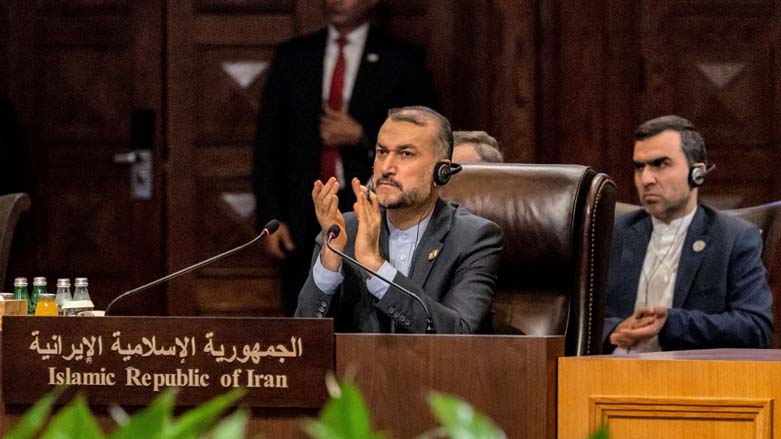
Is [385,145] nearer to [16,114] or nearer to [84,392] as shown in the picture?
[84,392]

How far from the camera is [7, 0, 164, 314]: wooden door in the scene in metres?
6.15

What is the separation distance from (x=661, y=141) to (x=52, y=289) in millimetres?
3267

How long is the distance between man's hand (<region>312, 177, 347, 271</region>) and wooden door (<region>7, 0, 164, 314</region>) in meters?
3.44

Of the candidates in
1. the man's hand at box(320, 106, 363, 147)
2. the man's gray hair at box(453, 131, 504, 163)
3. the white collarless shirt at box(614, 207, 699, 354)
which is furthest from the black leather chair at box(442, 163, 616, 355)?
the man's hand at box(320, 106, 363, 147)

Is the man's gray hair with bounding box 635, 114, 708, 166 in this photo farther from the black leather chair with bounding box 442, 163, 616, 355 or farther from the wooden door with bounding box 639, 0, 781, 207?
the wooden door with bounding box 639, 0, 781, 207

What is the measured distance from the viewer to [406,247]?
→ 3109 mm

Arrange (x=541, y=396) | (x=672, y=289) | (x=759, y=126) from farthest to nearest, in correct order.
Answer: (x=759, y=126)
(x=672, y=289)
(x=541, y=396)

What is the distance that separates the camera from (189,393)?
Answer: 2.07m

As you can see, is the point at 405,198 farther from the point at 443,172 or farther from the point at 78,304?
the point at 78,304

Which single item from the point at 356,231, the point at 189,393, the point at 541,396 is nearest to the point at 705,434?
the point at 541,396

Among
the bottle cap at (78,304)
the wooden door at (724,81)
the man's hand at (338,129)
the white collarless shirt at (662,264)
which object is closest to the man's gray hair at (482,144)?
the white collarless shirt at (662,264)

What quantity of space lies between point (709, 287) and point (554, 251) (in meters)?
0.86

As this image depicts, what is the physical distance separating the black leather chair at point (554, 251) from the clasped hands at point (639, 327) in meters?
0.49

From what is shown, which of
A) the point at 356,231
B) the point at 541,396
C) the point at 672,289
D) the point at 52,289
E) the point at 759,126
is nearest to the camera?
the point at 541,396
